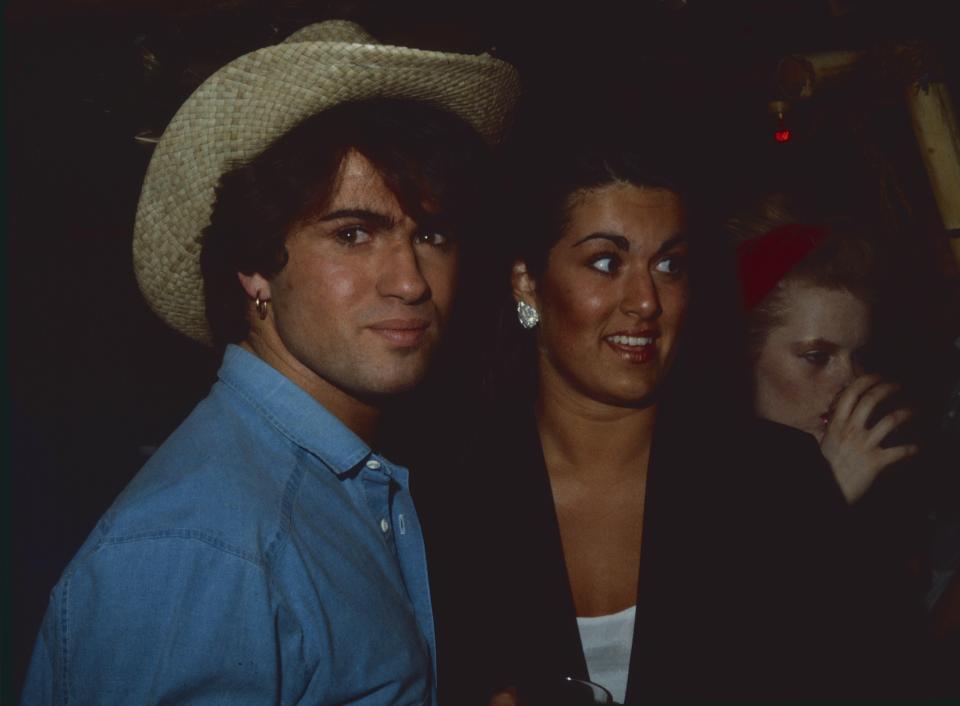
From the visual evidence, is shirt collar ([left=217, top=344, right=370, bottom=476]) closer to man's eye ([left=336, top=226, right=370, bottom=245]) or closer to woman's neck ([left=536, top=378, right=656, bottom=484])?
man's eye ([left=336, top=226, right=370, bottom=245])

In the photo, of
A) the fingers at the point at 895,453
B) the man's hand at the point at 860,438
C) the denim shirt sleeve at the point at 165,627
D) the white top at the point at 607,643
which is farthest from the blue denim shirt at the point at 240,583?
the fingers at the point at 895,453

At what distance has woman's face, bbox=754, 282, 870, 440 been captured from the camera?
2701mm

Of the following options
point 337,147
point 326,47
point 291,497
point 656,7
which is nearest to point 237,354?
point 291,497

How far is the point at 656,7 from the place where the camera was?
2516 millimetres

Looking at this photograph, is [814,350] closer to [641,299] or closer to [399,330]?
[641,299]

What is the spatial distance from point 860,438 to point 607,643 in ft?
4.26

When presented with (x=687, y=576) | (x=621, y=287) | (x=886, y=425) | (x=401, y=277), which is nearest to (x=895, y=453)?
(x=886, y=425)

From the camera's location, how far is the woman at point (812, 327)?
8.54ft

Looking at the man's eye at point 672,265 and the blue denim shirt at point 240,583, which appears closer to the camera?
the blue denim shirt at point 240,583

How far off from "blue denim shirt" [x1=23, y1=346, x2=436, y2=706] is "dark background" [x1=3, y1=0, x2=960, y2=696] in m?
1.38

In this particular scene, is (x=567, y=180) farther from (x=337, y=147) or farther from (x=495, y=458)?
(x=495, y=458)

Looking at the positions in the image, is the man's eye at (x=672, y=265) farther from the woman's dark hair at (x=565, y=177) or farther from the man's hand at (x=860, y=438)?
the man's hand at (x=860, y=438)

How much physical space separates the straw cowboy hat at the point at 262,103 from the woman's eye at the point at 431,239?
1.26 feet

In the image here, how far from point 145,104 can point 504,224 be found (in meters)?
1.40
